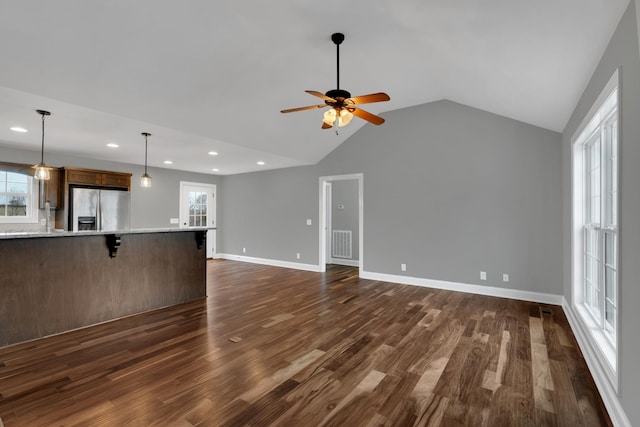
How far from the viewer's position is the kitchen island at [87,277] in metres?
2.98

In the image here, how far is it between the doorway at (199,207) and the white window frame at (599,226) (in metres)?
7.74

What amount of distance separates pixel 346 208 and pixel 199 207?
402cm

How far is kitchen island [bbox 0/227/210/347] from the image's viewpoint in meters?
2.98

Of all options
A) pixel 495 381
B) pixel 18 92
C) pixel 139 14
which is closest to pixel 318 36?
pixel 139 14

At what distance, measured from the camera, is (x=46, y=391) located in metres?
2.16

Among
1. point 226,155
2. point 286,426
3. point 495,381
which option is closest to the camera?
point 286,426

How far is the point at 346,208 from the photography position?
7.68 meters

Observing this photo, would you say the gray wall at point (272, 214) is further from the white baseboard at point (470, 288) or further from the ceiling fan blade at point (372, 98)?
the ceiling fan blade at point (372, 98)

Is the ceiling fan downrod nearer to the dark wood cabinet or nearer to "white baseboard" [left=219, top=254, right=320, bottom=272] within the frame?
"white baseboard" [left=219, top=254, right=320, bottom=272]

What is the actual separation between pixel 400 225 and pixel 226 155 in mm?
3614

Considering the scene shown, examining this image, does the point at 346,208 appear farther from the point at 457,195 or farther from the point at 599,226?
the point at 599,226

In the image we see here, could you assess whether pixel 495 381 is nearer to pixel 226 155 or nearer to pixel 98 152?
pixel 226 155

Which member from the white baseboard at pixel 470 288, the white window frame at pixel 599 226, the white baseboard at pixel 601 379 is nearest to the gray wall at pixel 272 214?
the white baseboard at pixel 470 288

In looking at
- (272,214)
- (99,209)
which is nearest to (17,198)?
(99,209)
